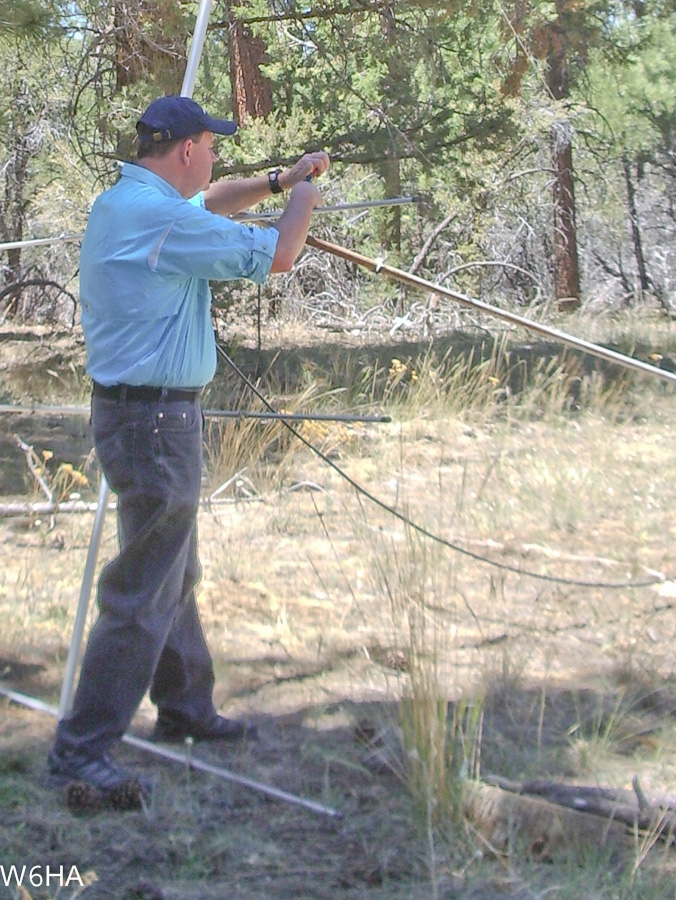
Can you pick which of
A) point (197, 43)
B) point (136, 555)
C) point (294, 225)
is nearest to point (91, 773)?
point (136, 555)

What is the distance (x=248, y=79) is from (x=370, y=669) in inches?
291

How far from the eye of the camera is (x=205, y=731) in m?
3.47

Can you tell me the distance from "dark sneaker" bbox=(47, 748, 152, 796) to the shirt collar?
61.3 inches

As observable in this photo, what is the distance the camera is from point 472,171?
35.7ft

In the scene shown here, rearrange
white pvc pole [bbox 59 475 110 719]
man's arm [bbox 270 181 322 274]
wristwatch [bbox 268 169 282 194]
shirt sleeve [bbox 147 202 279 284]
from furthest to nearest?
1. wristwatch [bbox 268 169 282 194]
2. white pvc pole [bbox 59 475 110 719]
3. man's arm [bbox 270 181 322 274]
4. shirt sleeve [bbox 147 202 279 284]

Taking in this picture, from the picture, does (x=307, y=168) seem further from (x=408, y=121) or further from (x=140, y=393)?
(x=408, y=121)

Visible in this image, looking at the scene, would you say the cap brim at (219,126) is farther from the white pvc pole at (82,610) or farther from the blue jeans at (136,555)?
the white pvc pole at (82,610)

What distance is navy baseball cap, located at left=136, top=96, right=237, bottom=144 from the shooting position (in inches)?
121

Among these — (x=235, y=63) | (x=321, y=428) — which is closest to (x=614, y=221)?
(x=235, y=63)

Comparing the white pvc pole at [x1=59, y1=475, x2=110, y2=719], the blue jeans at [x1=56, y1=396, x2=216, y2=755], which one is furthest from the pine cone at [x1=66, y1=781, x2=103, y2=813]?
the white pvc pole at [x1=59, y1=475, x2=110, y2=719]

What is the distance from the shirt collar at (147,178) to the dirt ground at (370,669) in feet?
4.53

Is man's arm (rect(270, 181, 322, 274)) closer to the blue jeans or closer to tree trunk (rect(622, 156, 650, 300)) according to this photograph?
the blue jeans

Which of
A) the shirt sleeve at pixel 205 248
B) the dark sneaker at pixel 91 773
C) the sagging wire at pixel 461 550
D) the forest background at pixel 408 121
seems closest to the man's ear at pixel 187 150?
the shirt sleeve at pixel 205 248

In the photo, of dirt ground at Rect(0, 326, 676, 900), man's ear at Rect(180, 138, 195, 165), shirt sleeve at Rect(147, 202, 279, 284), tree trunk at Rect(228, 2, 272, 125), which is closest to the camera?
dirt ground at Rect(0, 326, 676, 900)
